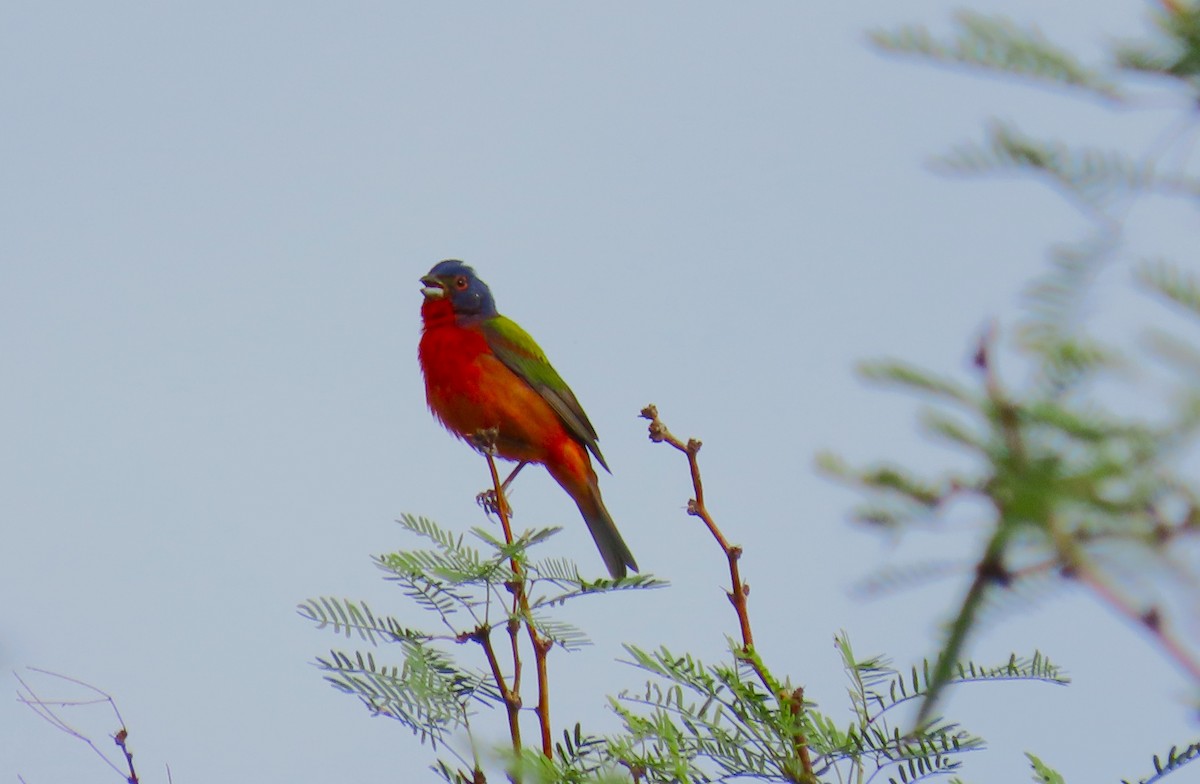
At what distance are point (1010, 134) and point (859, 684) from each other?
1.70 m

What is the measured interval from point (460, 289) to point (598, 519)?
5.81 feet

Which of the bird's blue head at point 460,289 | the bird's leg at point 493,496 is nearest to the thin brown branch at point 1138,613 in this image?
the bird's leg at point 493,496

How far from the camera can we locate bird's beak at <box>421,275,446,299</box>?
834 cm

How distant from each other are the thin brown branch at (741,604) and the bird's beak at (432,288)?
5.47 metres

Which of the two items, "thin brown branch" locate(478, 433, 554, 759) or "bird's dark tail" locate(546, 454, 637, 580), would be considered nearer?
"thin brown branch" locate(478, 433, 554, 759)

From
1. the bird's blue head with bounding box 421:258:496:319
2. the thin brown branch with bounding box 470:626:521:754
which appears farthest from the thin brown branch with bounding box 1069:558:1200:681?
the bird's blue head with bounding box 421:258:496:319

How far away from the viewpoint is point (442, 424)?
25.8 ft

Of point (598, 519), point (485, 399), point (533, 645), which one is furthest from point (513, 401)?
point (533, 645)

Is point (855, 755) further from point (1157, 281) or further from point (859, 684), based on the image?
point (1157, 281)

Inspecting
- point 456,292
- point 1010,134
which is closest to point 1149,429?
point 1010,134

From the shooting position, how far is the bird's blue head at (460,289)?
8438mm

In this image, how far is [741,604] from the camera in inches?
97.0

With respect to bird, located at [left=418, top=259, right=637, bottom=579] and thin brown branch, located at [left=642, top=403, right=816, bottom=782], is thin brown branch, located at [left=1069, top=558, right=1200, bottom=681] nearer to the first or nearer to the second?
thin brown branch, located at [left=642, top=403, right=816, bottom=782]

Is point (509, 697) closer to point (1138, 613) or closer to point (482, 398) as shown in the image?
point (1138, 613)
